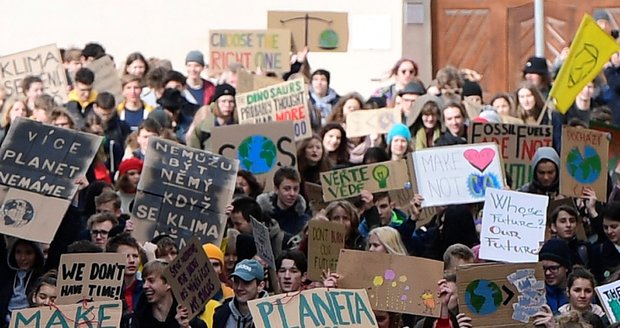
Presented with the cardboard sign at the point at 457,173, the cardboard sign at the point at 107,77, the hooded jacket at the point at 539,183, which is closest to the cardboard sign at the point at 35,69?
the cardboard sign at the point at 107,77

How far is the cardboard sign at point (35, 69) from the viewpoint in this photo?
21.9 meters

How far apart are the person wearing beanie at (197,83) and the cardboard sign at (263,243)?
561cm

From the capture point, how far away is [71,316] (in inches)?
570

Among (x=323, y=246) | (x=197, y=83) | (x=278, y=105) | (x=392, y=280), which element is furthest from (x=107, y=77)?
(x=392, y=280)

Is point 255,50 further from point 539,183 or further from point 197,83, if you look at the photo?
point 539,183

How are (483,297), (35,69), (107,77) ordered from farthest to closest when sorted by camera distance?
(35,69), (107,77), (483,297)

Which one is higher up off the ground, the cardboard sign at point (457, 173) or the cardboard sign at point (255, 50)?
the cardboard sign at point (255, 50)

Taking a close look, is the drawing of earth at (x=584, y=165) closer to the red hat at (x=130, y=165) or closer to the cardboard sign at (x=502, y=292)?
the cardboard sign at (x=502, y=292)

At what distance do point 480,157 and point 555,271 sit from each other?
235cm

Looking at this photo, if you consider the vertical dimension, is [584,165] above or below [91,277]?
above

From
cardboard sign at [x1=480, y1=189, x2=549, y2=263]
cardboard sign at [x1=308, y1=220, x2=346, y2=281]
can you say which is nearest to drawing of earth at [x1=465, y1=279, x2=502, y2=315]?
cardboard sign at [x1=308, y1=220, x2=346, y2=281]

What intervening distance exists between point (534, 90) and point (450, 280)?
19.9 ft

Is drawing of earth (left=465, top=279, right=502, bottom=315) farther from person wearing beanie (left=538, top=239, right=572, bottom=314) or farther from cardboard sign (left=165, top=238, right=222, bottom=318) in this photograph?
cardboard sign (left=165, top=238, right=222, bottom=318)

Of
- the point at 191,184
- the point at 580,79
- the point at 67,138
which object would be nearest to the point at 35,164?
the point at 67,138
